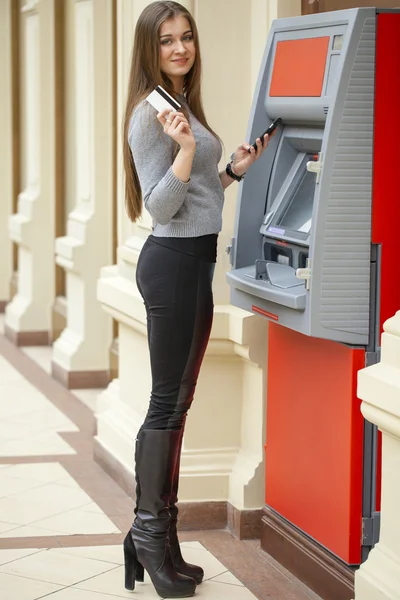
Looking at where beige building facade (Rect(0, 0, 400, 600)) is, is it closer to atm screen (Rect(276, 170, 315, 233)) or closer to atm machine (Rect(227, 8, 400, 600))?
atm machine (Rect(227, 8, 400, 600))

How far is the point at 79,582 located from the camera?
3.68 m

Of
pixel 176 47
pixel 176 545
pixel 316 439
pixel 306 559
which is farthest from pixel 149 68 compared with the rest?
pixel 306 559

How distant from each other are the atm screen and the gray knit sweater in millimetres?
236

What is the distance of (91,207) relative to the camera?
271 inches

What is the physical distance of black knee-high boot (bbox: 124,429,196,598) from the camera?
3482 mm

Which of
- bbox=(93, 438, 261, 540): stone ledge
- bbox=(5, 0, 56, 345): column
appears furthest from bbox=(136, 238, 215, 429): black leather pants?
bbox=(5, 0, 56, 345): column

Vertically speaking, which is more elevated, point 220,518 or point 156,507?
point 156,507

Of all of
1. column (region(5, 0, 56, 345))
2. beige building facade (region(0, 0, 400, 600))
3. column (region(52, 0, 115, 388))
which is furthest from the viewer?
column (region(5, 0, 56, 345))

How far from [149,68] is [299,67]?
45 cm

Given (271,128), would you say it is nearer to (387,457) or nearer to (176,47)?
(176,47)

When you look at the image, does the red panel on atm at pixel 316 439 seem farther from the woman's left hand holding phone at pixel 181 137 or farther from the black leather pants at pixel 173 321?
the woman's left hand holding phone at pixel 181 137

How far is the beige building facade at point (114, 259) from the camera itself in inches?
161

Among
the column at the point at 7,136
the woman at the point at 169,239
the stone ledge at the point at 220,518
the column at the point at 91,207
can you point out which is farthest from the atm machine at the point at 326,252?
the column at the point at 7,136

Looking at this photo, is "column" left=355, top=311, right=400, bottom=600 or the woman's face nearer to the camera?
"column" left=355, top=311, right=400, bottom=600
